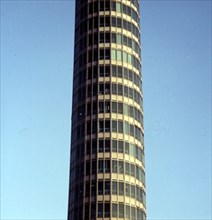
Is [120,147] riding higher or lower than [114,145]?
lower

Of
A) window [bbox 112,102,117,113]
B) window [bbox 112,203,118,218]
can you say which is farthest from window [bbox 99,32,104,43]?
window [bbox 112,203,118,218]

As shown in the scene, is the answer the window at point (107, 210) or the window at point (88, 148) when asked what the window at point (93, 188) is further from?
the window at point (88, 148)

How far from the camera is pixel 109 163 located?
395 feet

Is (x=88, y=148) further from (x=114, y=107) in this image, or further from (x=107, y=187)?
(x=114, y=107)

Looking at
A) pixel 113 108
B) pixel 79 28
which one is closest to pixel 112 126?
pixel 113 108

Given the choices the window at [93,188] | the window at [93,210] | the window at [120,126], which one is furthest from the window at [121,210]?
the window at [120,126]

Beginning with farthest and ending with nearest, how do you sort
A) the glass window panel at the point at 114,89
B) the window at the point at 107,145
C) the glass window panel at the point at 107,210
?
the glass window panel at the point at 114,89, the window at the point at 107,145, the glass window panel at the point at 107,210

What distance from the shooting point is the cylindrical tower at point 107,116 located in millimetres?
118500

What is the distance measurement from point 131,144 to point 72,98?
71.5ft

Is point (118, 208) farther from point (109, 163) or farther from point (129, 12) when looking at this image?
point (129, 12)

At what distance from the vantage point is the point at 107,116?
125 m

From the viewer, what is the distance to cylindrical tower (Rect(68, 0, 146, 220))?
11850 centimetres

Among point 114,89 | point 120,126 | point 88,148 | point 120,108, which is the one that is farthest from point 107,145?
point 114,89

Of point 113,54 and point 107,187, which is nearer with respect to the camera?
point 107,187
